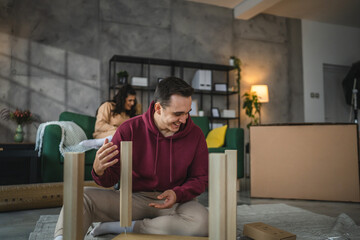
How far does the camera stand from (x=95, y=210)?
1.27 metres

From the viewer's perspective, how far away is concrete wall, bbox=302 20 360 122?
5.37 meters

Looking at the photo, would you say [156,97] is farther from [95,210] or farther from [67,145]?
[67,145]

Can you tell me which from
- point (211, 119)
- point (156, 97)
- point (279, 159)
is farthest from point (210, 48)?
point (156, 97)

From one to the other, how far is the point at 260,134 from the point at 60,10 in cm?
306

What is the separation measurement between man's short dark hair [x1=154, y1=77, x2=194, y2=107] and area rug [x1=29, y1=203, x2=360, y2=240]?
2.48ft

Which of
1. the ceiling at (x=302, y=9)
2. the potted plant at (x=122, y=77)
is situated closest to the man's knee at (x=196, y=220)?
the potted plant at (x=122, y=77)

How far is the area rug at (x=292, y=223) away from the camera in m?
1.58

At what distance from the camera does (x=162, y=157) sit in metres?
1.36

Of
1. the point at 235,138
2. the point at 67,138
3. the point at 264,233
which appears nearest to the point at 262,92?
the point at 235,138

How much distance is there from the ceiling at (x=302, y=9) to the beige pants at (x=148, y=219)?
12.5 feet

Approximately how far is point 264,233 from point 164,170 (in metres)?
0.56

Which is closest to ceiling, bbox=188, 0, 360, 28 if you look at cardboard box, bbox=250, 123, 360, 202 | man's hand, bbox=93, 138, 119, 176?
cardboard box, bbox=250, 123, 360, 202

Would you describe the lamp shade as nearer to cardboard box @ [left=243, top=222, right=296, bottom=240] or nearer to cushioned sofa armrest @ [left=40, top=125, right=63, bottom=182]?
cushioned sofa armrest @ [left=40, top=125, right=63, bottom=182]

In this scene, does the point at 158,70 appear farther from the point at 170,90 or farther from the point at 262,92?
the point at 170,90
